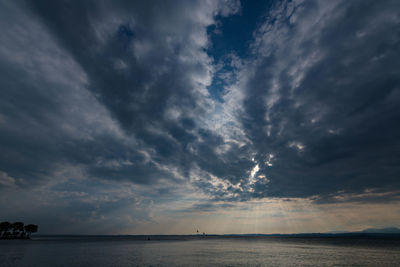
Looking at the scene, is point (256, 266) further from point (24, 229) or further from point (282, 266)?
point (24, 229)

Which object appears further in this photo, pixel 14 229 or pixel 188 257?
pixel 14 229

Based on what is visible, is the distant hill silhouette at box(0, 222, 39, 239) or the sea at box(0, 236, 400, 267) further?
the distant hill silhouette at box(0, 222, 39, 239)

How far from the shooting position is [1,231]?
154375 millimetres

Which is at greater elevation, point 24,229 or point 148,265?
point 24,229

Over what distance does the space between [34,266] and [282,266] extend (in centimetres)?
5366

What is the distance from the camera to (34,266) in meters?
43.3

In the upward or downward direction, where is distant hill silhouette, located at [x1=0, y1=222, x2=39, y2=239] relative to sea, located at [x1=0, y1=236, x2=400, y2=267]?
upward

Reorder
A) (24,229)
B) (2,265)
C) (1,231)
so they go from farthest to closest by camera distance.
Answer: (24,229), (1,231), (2,265)

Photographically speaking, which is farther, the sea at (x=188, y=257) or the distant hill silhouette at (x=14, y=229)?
the distant hill silhouette at (x=14, y=229)

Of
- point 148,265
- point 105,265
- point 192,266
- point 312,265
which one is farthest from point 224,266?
point 105,265

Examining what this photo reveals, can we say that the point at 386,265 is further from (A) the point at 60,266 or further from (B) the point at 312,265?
(A) the point at 60,266

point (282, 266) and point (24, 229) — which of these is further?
point (24, 229)

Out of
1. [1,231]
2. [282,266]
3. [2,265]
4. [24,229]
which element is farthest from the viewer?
[24,229]

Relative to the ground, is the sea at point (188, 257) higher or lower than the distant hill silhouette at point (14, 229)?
lower
